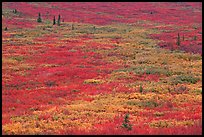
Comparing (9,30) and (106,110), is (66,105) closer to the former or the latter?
(106,110)

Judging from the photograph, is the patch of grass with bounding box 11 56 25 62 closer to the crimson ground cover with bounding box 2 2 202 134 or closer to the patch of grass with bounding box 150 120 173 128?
the crimson ground cover with bounding box 2 2 202 134

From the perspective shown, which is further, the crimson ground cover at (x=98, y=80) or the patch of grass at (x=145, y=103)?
the patch of grass at (x=145, y=103)

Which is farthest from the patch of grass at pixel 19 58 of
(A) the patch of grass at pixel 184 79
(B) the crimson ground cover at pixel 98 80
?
(A) the patch of grass at pixel 184 79

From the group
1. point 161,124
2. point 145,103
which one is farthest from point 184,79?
point 161,124

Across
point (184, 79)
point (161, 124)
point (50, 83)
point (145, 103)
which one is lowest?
point (50, 83)

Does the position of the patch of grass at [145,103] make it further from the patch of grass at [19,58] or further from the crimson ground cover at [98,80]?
the patch of grass at [19,58]

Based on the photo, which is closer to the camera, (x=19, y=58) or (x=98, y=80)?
(x=98, y=80)

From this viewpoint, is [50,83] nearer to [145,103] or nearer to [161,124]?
[145,103]

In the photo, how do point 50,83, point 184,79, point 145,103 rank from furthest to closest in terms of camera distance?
point 184,79, point 50,83, point 145,103

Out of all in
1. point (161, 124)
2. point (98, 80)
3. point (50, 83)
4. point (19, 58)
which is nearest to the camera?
point (161, 124)

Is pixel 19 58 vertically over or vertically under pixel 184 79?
under

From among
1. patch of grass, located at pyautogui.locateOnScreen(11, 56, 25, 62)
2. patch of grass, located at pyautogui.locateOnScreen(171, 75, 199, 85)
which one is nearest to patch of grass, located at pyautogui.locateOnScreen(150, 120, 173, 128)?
patch of grass, located at pyautogui.locateOnScreen(171, 75, 199, 85)
